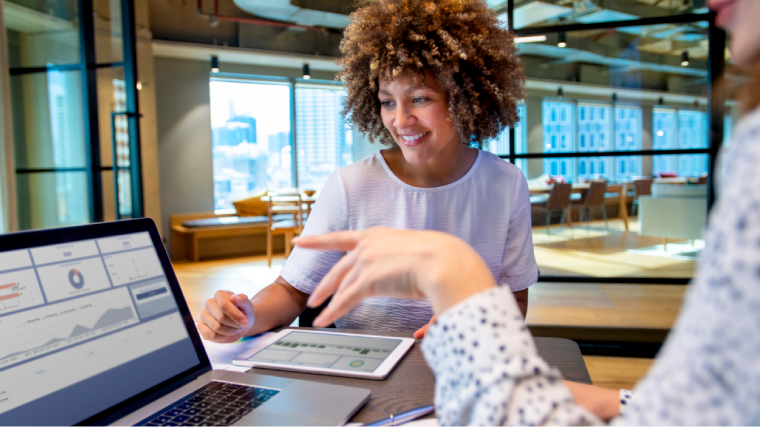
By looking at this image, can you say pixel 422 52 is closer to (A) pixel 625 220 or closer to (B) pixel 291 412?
(B) pixel 291 412

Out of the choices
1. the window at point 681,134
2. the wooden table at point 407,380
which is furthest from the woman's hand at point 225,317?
the window at point 681,134

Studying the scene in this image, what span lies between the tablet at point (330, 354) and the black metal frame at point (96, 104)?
2.13m

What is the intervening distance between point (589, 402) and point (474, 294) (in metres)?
0.39

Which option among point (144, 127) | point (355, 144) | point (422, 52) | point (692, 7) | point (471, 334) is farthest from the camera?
point (355, 144)

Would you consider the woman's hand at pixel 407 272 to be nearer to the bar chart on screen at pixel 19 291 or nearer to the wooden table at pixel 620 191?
the bar chart on screen at pixel 19 291

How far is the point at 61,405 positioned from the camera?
592mm

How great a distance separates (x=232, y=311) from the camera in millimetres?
935

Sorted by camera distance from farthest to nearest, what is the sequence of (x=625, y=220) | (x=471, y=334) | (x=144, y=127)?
(x=144, y=127) < (x=625, y=220) < (x=471, y=334)

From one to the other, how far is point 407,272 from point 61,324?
0.48 meters

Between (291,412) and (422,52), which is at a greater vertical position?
(422,52)

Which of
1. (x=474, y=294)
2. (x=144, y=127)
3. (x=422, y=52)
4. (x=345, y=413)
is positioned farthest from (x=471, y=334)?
(x=144, y=127)

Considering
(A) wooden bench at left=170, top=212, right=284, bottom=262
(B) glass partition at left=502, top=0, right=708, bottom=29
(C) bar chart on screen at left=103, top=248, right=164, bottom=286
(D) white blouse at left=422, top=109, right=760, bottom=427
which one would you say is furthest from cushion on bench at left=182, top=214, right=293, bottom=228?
(D) white blouse at left=422, top=109, right=760, bottom=427

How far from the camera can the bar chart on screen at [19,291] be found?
58cm

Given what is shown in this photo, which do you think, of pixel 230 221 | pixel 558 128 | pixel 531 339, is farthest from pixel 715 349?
pixel 230 221
